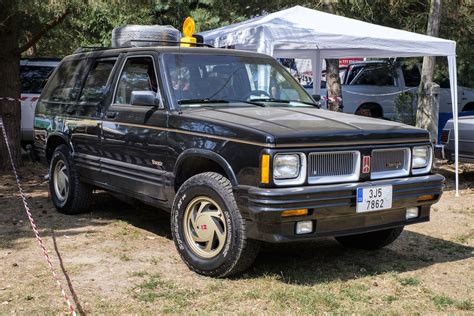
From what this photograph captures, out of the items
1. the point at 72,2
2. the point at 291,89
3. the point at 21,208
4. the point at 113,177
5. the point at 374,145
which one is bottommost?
the point at 21,208

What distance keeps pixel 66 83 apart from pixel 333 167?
3.86m

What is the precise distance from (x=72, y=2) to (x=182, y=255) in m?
4.51

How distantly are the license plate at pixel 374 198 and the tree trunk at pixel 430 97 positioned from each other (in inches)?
286

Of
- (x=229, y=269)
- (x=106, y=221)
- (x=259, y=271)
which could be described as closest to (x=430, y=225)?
Answer: (x=259, y=271)

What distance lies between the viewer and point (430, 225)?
22.2 feet

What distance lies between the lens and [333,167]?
439 cm

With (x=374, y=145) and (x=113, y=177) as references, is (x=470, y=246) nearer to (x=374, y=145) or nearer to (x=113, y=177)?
(x=374, y=145)

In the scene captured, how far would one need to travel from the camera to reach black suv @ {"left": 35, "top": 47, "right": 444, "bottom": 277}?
166 inches

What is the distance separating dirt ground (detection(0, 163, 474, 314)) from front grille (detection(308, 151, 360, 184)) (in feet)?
2.70

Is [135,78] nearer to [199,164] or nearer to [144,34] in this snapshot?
[199,164]

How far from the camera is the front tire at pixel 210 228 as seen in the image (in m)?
4.37

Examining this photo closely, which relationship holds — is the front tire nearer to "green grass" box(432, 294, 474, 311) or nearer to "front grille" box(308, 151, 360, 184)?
"front grille" box(308, 151, 360, 184)

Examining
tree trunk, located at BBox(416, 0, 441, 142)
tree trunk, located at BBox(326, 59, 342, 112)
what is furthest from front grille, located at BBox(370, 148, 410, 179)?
tree trunk, located at BBox(326, 59, 342, 112)

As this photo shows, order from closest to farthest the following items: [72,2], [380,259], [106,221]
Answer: [380,259] → [106,221] → [72,2]
